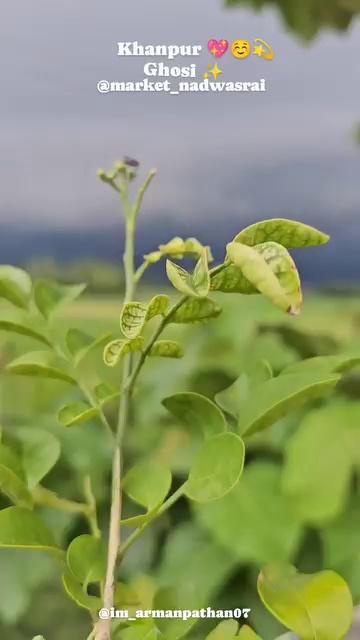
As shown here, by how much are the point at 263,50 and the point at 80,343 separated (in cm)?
26

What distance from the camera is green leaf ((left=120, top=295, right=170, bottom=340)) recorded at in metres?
0.50

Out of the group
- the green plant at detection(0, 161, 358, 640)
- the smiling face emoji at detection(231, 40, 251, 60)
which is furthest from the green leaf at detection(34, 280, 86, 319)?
the smiling face emoji at detection(231, 40, 251, 60)

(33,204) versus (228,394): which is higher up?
(33,204)

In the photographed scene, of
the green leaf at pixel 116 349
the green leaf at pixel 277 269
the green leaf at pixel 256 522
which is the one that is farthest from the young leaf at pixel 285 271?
the green leaf at pixel 256 522

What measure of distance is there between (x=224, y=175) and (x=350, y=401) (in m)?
Result: 0.20

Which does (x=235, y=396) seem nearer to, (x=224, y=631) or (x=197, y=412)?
(x=197, y=412)

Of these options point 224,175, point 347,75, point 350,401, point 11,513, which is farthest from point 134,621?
point 347,75

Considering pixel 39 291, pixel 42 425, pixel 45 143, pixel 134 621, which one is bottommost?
pixel 134 621

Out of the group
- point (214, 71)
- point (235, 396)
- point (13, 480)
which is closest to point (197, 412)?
point (235, 396)

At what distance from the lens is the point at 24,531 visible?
551mm

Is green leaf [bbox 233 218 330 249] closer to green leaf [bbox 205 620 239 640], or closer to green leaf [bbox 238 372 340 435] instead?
green leaf [bbox 238 372 340 435]

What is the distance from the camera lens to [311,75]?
0.61 metres

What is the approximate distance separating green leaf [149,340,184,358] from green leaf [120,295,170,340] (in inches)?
2.1

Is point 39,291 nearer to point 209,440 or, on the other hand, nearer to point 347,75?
point 209,440
